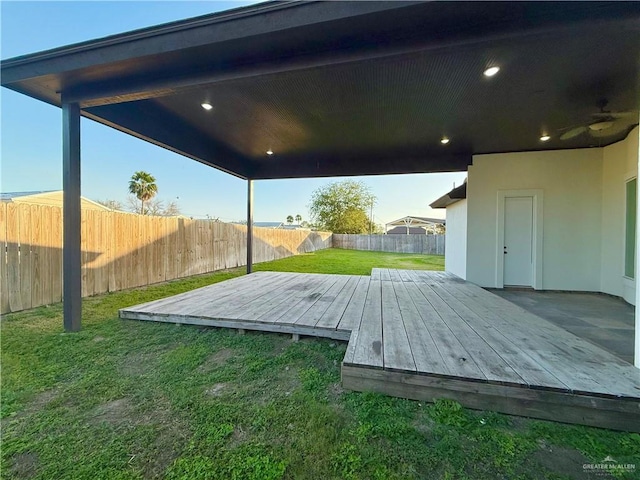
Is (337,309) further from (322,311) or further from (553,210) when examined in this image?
(553,210)

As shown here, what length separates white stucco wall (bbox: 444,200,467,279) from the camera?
6102 millimetres

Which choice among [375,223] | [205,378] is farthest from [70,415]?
[375,223]

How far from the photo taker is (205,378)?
213 cm

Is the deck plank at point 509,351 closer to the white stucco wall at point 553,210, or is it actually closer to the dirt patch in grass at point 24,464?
the white stucco wall at point 553,210

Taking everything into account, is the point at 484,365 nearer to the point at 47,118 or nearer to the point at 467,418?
the point at 467,418

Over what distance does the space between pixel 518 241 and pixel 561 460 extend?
5279mm

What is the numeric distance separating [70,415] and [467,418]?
8.60 ft

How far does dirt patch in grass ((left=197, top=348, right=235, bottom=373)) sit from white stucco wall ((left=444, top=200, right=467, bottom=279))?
5.37m

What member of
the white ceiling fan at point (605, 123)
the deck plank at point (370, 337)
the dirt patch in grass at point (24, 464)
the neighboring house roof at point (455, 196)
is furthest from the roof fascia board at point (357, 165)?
the dirt patch in grass at point (24, 464)

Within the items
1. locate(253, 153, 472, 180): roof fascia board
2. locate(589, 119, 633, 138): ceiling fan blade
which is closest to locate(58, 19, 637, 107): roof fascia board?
locate(589, 119, 633, 138): ceiling fan blade

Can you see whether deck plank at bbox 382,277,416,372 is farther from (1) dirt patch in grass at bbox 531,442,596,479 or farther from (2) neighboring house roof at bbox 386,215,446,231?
(2) neighboring house roof at bbox 386,215,446,231

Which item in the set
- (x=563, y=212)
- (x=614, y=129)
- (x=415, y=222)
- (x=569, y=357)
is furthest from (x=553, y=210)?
(x=415, y=222)

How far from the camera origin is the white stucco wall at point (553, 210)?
5.15 m

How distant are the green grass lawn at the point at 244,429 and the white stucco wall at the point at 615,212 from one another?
4734 millimetres
